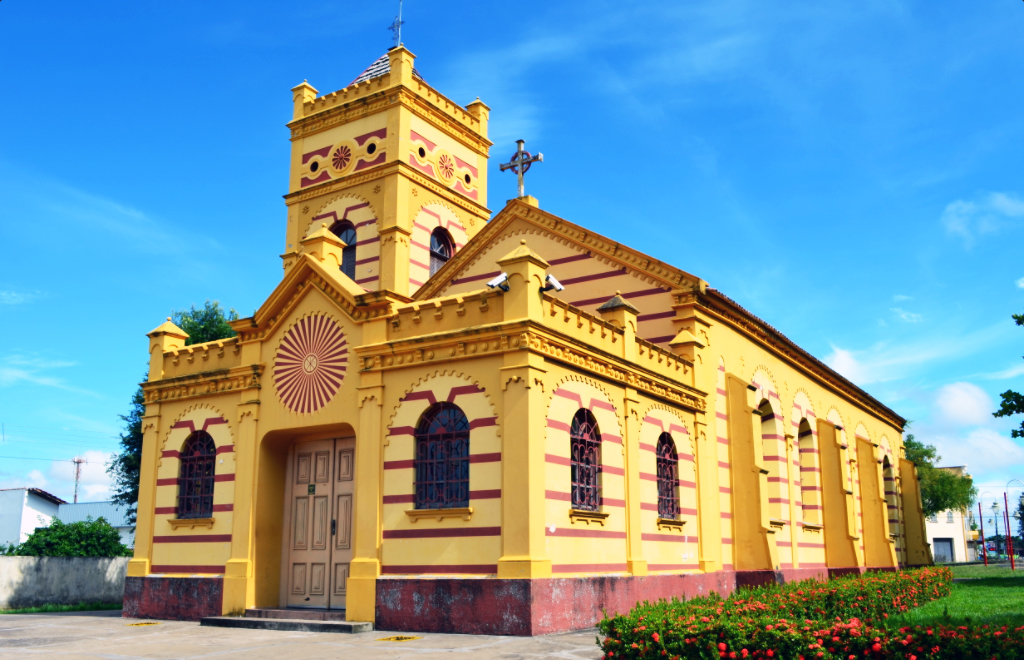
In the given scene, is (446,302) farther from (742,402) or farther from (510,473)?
(742,402)

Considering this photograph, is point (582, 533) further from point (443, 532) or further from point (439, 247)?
point (439, 247)

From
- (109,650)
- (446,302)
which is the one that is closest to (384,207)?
(446,302)

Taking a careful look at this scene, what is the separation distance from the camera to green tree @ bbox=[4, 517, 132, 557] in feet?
89.4

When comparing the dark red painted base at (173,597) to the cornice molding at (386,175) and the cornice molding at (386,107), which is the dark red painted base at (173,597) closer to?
the cornice molding at (386,175)

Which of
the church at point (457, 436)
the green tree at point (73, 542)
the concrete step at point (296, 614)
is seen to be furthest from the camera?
the green tree at point (73, 542)

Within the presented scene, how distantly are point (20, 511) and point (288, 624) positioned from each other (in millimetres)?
41551

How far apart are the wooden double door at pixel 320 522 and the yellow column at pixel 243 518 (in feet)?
2.88

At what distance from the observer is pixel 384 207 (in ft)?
87.9

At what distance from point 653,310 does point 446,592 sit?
9.77 m

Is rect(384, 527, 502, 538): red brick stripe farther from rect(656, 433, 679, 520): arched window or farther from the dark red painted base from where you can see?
rect(656, 433, 679, 520): arched window

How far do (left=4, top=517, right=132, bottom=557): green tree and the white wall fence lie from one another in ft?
1.69

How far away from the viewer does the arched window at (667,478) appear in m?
19.8

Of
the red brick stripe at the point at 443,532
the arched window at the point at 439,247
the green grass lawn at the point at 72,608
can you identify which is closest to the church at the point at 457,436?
the red brick stripe at the point at 443,532

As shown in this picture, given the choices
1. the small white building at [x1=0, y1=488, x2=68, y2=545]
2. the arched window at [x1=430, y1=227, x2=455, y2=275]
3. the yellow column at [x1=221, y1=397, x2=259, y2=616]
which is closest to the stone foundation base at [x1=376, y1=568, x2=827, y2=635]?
the yellow column at [x1=221, y1=397, x2=259, y2=616]
